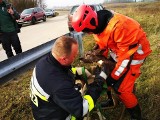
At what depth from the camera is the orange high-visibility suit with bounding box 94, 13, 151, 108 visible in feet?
12.4

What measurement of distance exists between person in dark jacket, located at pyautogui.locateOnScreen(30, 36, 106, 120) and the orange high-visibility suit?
81 centimetres

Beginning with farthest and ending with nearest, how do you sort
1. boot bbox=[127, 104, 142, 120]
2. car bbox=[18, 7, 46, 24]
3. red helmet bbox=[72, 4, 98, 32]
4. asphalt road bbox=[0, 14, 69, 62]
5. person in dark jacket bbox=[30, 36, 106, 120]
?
car bbox=[18, 7, 46, 24] < asphalt road bbox=[0, 14, 69, 62] < boot bbox=[127, 104, 142, 120] < red helmet bbox=[72, 4, 98, 32] < person in dark jacket bbox=[30, 36, 106, 120]

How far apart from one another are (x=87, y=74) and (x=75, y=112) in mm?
970

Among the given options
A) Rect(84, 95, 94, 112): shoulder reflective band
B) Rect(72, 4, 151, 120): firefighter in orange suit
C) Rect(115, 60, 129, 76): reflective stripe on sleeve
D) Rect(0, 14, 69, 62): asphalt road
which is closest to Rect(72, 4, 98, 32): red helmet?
Rect(72, 4, 151, 120): firefighter in orange suit

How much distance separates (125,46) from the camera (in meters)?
3.79

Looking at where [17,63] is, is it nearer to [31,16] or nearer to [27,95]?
[27,95]

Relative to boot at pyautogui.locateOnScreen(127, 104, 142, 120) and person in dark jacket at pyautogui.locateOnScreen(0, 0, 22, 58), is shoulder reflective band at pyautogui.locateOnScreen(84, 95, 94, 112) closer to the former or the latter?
boot at pyautogui.locateOnScreen(127, 104, 142, 120)

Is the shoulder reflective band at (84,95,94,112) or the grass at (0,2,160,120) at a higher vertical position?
the shoulder reflective band at (84,95,94,112)

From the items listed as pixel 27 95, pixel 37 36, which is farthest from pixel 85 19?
pixel 37 36

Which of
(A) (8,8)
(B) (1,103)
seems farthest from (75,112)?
(A) (8,8)

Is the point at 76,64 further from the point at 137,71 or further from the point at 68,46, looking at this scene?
the point at 68,46

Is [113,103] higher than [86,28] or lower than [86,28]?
lower

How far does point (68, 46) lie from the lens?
3.06m

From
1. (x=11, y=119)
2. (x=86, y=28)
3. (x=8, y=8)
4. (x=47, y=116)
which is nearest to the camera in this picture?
(x=47, y=116)
